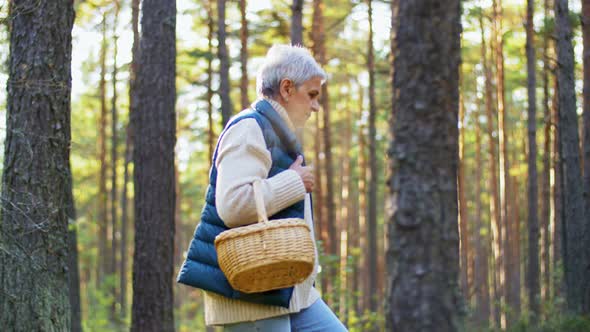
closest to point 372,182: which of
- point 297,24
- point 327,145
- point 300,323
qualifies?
point 327,145

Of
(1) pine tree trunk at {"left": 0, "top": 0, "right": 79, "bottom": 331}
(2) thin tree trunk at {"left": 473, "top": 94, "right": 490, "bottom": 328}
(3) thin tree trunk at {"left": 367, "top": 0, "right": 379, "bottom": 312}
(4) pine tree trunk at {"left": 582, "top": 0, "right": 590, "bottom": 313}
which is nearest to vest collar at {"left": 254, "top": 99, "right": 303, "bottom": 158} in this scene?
(1) pine tree trunk at {"left": 0, "top": 0, "right": 79, "bottom": 331}

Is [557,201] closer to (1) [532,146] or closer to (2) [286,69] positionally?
(1) [532,146]

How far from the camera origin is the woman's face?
390cm

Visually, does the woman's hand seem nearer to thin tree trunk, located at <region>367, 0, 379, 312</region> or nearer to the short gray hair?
the short gray hair

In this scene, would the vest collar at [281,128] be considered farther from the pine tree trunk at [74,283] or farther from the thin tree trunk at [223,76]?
the thin tree trunk at [223,76]

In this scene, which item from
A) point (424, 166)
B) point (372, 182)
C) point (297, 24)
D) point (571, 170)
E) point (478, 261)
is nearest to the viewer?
point (424, 166)

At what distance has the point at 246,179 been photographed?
354 centimetres

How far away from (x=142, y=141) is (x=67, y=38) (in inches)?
101

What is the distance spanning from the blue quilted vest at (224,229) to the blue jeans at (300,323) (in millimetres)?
96

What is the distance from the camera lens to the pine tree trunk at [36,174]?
5789 millimetres

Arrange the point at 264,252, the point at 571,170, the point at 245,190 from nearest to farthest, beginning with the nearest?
the point at 264,252 → the point at 245,190 → the point at 571,170

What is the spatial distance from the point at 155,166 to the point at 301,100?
16.0 ft

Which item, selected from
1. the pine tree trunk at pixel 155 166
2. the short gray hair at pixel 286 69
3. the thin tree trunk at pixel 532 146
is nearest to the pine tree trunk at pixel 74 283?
the pine tree trunk at pixel 155 166

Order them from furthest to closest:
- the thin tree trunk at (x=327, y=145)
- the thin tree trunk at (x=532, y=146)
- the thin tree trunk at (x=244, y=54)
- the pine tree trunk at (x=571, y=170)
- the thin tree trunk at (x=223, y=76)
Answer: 1. the thin tree trunk at (x=327, y=145)
2. the thin tree trunk at (x=244, y=54)
3. the thin tree trunk at (x=532, y=146)
4. the thin tree trunk at (x=223, y=76)
5. the pine tree trunk at (x=571, y=170)
